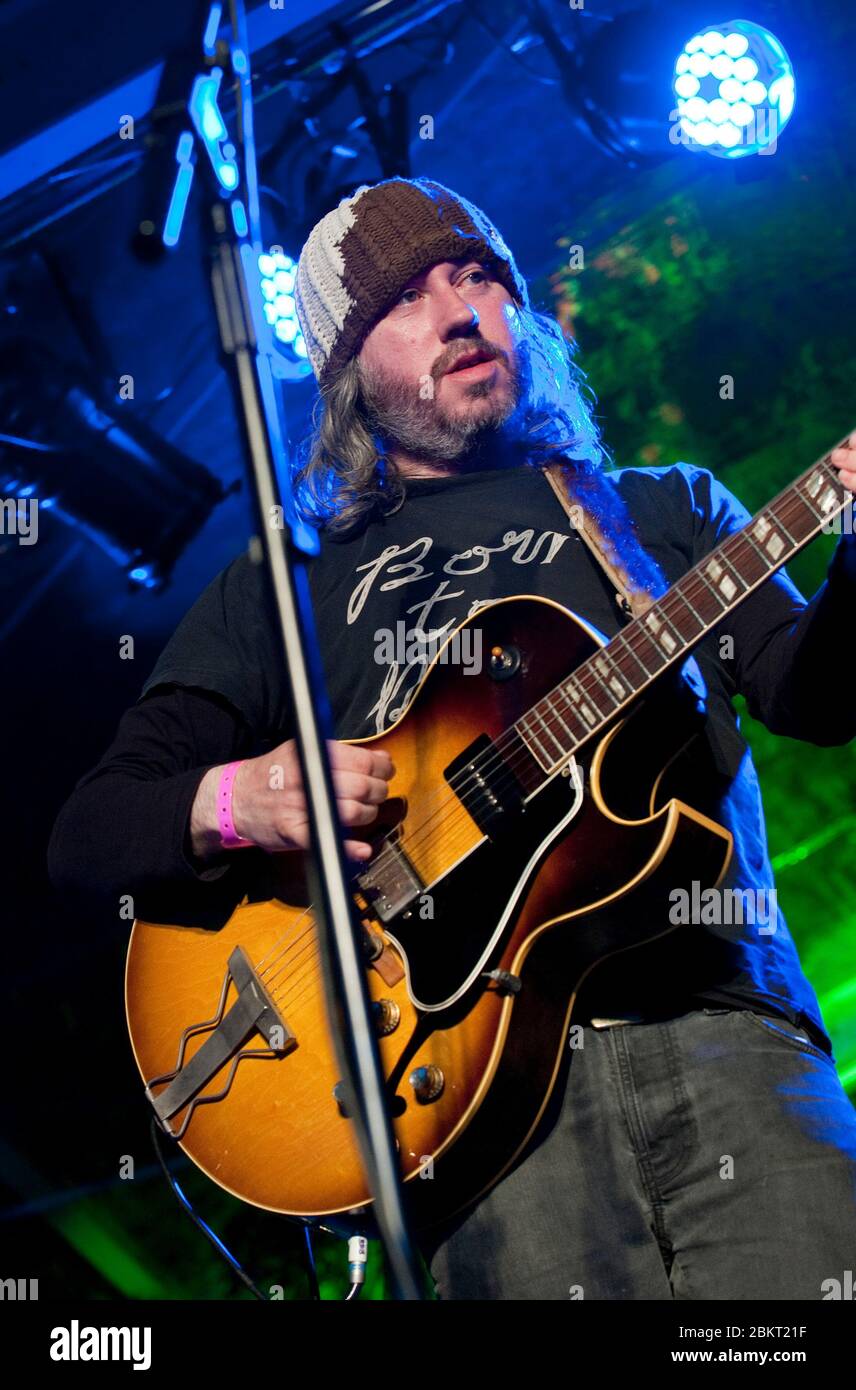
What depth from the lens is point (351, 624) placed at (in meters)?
2.35

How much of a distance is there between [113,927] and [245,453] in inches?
111

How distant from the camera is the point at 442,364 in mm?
2609

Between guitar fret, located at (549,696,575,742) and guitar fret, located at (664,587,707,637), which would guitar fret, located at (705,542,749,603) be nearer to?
guitar fret, located at (664,587,707,637)

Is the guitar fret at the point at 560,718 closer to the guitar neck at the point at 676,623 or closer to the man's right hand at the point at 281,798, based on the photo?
the guitar neck at the point at 676,623

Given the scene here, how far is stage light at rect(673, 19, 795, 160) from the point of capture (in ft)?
11.5

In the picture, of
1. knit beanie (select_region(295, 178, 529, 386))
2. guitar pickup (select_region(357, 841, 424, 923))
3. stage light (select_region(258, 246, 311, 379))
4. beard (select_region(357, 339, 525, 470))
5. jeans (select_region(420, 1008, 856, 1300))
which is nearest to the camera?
jeans (select_region(420, 1008, 856, 1300))

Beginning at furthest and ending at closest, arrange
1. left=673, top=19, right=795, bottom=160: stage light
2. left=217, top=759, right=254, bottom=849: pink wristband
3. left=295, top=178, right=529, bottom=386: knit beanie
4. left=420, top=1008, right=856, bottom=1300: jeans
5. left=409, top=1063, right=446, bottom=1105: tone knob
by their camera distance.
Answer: left=673, top=19, right=795, bottom=160: stage light
left=295, top=178, right=529, bottom=386: knit beanie
left=217, top=759, right=254, bottom=849: pink wristband
left=409, top=1063, right=446, bottom=1105: tone knob
left=420, top=1008, right=856, bottom=1300: jeans

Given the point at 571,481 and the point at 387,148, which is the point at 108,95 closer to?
the point at 387,148

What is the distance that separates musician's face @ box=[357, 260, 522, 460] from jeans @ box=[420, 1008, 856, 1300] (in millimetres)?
1374

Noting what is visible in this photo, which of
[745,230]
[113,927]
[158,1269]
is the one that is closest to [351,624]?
[113,927]

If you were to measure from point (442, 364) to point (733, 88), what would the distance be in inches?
67.6

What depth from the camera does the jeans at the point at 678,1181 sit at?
1647mm

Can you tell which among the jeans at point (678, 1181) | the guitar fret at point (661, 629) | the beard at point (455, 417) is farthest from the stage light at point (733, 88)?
the jeans at point (678, 1181)

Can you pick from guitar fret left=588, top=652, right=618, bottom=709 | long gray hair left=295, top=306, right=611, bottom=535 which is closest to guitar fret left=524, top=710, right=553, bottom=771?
guitar fret left=588, top=652, right=618, bottom=709
